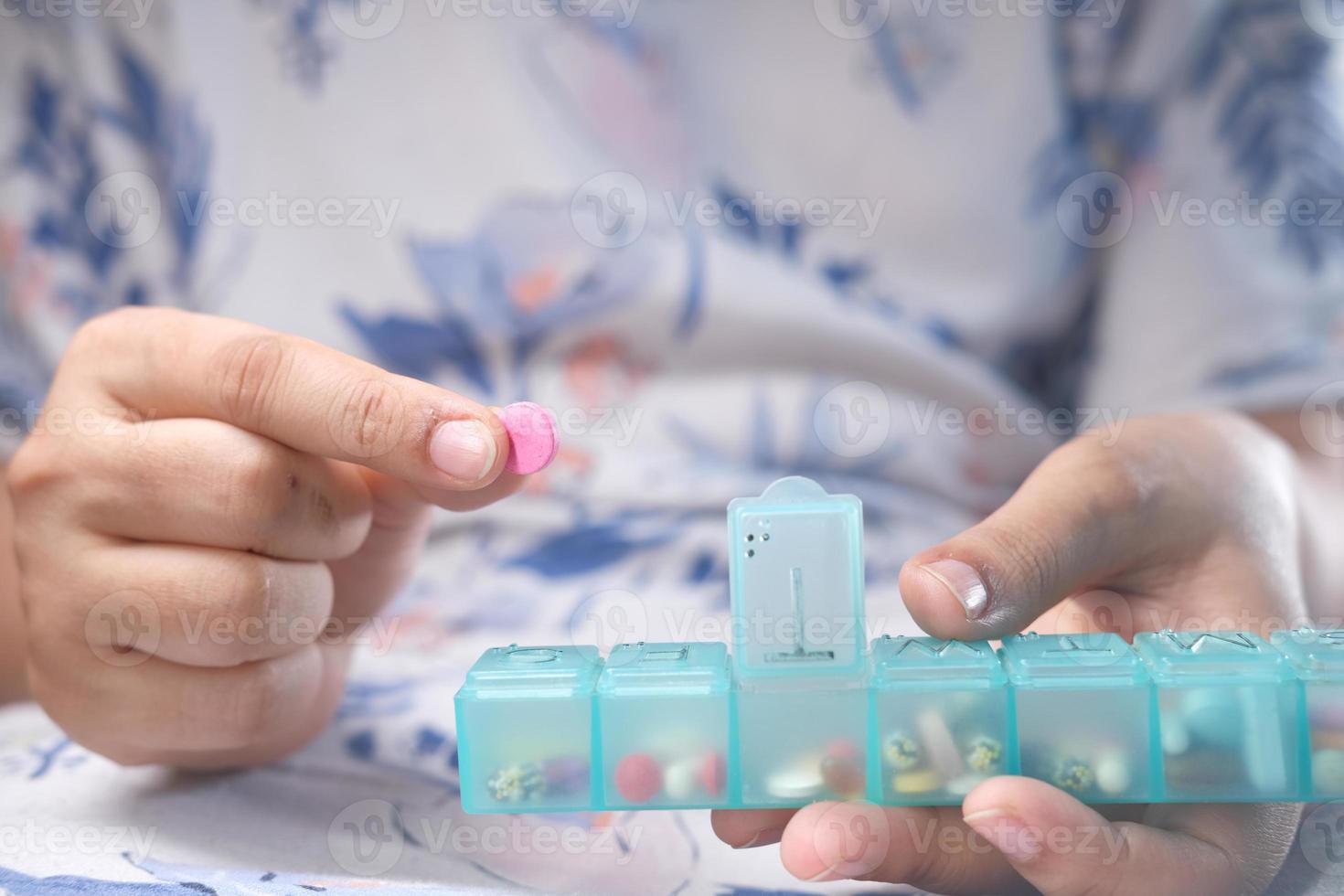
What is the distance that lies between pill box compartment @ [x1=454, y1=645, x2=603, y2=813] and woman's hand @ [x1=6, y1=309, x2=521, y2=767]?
116 millimetres

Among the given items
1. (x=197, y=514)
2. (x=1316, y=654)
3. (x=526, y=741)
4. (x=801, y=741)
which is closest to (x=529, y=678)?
(x=526, y=741)

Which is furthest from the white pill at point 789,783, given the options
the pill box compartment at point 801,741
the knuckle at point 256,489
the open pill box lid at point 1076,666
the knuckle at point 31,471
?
the knuckle at point 31,471

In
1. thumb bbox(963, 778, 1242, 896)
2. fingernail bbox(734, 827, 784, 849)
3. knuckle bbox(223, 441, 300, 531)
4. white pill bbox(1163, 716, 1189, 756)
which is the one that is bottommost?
fingernail bbox(734, 827, 784, 849)

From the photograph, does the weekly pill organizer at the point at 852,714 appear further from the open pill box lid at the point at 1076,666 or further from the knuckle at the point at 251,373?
the knuckle at the point at 251,373

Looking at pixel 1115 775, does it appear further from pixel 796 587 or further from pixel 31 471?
pixel 31 471

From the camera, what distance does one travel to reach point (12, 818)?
0.60 metres

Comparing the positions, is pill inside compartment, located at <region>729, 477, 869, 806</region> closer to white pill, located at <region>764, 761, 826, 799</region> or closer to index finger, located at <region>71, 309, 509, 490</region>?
white pill, located at <region>764, 761, 826, 799</region>

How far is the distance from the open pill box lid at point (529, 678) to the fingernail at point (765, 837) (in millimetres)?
113

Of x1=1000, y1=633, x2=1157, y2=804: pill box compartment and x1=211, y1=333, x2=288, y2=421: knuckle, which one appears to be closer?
x1=1000, y1=633, x2=1157, y2=804: pill box compartment

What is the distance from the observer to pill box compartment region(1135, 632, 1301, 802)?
48 centimetres

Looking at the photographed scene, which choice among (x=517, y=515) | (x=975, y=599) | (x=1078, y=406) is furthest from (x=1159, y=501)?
(x=517, y=515)

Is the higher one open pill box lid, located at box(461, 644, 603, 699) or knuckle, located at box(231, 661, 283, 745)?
open pill box lid, located at box(461, 644, 603, 699)

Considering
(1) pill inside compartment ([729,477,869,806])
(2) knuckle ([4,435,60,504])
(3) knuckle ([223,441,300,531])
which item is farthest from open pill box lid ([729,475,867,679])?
(2) knuckle ([4,435,60,504])

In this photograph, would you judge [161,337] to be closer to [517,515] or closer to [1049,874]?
[517,515]
